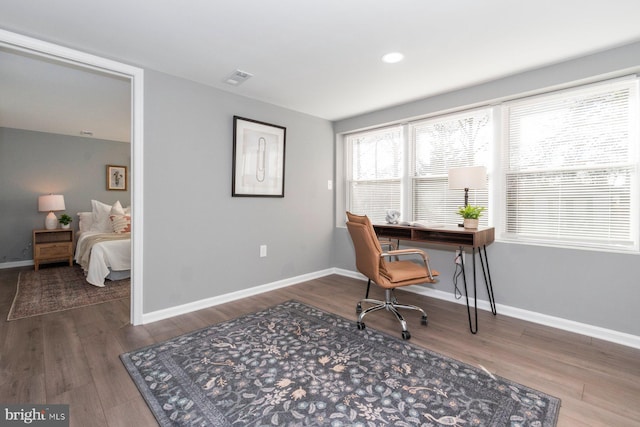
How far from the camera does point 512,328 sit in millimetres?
2615

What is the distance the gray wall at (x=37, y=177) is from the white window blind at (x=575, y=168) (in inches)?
262

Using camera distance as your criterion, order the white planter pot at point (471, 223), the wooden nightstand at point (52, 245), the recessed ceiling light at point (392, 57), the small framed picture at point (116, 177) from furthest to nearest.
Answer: the small framed picture at point (116, 177) → the wooden nightstand at point (52, 245) → the white planter pot at point (471, 223) → the recessed ceiling light at point (392, 57)

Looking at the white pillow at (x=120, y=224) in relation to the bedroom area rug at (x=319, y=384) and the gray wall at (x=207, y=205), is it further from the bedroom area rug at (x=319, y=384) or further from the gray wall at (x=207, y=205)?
the bedroom area rug at (x=319, y=384)

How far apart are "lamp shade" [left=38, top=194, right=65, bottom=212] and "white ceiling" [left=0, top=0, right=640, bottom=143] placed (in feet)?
8.72

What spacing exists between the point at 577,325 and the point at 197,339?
3118 mm

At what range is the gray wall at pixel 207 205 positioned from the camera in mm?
2775

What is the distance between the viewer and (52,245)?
4926 mm

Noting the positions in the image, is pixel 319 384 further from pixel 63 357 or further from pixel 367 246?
pixel 63 357

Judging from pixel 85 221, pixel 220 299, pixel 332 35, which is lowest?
pixel 220 299

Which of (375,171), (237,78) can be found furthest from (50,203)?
(375,171)

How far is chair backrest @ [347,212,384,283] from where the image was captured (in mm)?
2516

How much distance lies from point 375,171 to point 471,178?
155 cm

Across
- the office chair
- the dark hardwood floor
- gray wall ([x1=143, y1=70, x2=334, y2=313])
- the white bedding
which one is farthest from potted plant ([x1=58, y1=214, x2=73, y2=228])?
the office chair

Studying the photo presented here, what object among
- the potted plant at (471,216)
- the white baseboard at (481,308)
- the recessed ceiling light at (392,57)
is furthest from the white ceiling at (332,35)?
the white baseboard at (481,308)
